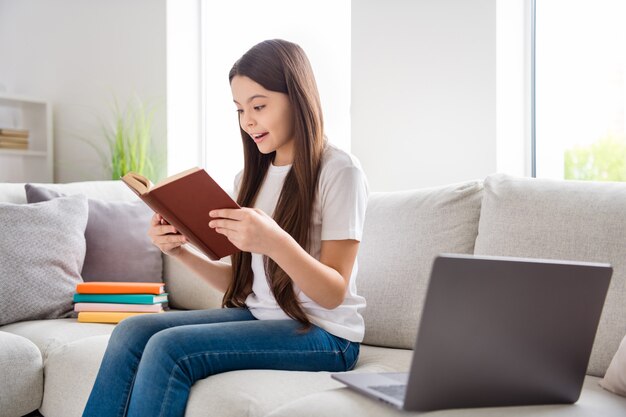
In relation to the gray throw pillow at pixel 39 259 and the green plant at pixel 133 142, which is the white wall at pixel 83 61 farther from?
the gray throw pillow at pixel 39 259

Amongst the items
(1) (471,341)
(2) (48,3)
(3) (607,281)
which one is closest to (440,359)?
(1) (471,341)

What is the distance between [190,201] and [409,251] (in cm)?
75

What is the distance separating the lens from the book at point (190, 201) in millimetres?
1554

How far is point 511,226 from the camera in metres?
1.91

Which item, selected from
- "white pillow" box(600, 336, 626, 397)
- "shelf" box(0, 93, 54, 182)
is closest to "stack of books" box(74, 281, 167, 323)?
"white pillow" box(600, 336, 626, 397)

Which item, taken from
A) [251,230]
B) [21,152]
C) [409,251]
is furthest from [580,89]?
[21,152]

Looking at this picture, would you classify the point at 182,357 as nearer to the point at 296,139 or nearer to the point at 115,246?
the point at 296,139

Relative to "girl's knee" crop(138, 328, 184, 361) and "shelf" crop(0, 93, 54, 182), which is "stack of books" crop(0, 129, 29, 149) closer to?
"shelf" crop(0, 93, 54, 182)

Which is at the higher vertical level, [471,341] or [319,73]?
[319,73]

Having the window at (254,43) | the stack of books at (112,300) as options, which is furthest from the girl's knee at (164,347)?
the window at (254,43)

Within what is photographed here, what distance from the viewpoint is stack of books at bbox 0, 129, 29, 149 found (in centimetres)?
458

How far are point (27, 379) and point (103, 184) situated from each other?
118cm

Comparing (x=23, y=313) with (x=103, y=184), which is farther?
(x=103, y=184)

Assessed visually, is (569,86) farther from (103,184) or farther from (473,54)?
(103,184)
